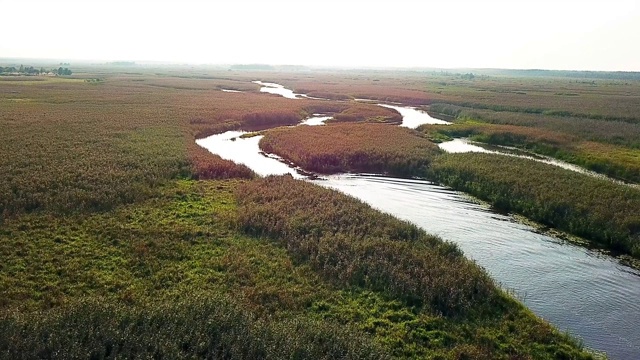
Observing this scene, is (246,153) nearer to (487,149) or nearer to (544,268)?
(487,149)

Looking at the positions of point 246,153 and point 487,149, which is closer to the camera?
point 246,153

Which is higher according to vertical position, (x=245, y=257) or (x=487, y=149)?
(x=487, y=149)

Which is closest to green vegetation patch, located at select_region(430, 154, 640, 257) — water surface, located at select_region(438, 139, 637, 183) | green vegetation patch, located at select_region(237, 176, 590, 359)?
water surface, located at select_region(438, 139, 637, 183)

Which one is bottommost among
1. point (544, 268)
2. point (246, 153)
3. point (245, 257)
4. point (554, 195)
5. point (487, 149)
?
point (544, 268)

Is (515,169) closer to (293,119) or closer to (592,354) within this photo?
(592,354)

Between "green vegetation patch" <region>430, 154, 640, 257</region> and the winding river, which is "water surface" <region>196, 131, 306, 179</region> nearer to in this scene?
the winding river

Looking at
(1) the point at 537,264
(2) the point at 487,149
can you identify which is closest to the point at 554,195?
(1) the point at 537,264

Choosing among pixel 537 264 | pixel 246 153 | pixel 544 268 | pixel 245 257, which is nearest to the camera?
pixel 245 257

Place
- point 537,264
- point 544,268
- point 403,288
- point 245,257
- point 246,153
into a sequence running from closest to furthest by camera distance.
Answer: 1. point 403,288
2. point 245,257
3. point 544,268
4. point 537,264
5. point 246,153

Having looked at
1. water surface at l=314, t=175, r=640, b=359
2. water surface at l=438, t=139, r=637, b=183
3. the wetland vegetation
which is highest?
water surface at l=438, t=139, r=637, b=183

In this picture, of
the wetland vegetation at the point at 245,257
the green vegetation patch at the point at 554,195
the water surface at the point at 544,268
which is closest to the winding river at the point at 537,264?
the water surface at the point at 544,268
